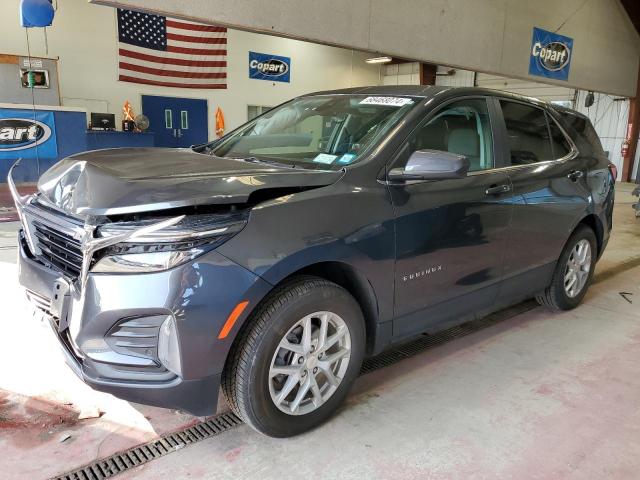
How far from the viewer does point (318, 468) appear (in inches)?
77.5

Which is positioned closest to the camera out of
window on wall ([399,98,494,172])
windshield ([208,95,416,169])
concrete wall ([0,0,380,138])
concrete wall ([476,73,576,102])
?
windshield ([208,95,416,169])

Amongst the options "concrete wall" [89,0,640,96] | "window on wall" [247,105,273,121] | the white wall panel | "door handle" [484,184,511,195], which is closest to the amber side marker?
"door handle" [484,184,511,195]

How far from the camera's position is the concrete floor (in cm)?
199

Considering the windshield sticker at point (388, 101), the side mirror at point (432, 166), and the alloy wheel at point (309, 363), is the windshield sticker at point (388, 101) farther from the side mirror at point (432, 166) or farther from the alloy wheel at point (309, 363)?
the alloy wheel at point (309, 363)

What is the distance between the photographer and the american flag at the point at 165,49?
1154 cm

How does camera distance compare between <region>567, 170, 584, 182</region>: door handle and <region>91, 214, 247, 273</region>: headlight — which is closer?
<region>91, 214, 247, 273</region>: headlight

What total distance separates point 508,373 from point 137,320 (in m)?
2.05

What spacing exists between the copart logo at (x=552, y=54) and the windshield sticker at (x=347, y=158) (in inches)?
414

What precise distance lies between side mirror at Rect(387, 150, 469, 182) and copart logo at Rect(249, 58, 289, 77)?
1337 cm

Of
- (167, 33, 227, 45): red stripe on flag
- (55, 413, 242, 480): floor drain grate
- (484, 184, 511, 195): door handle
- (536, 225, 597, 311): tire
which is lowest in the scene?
(55, 413, 242, 480): floor drain grate

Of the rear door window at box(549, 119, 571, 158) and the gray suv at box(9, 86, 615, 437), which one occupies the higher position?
the rear door window at box(549, 119, 571, 158)

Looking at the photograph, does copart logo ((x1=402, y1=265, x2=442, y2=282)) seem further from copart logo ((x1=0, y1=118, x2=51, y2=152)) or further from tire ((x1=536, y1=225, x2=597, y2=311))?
copart logo ((x1=0, y1=118, x2=51, y2=152))

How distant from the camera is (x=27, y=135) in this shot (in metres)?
8.34

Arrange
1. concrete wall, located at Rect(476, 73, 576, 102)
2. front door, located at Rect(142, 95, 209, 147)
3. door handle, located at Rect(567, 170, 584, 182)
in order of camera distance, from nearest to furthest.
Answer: door handle, located at Rect(567, 170, 584, 182) < front door, located at Rect(142, 95, 209, 147) < concrete wall, located at Rect(476, 73, 576, 102)
